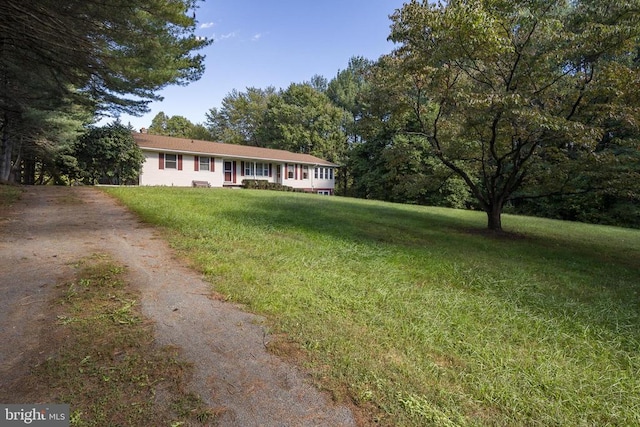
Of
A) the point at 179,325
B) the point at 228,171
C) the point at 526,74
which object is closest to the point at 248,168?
the point at 228,171

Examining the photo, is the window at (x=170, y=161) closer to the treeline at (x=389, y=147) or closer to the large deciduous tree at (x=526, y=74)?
the treeline at (x=389, y=147)

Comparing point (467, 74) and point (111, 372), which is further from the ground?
point (467, 74)

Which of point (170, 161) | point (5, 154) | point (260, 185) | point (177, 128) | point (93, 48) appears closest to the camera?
point (93, 48)

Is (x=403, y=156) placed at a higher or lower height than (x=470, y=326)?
higher

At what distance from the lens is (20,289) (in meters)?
3.17

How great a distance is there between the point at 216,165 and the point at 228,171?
109 cm

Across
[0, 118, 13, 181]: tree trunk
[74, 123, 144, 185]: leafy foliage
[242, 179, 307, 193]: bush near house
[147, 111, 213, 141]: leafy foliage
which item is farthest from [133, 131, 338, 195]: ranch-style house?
[147, 111, 213, 141]: leafy foliage

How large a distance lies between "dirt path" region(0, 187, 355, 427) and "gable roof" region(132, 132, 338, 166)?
597 inches

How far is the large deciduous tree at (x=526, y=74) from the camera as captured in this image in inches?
258

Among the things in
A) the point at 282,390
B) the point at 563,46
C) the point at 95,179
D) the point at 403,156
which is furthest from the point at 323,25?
the point at 282,390

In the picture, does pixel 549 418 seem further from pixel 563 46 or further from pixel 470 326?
pixel 563 46

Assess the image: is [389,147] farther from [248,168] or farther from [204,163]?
[204,163]

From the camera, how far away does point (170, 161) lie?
19.9 meters

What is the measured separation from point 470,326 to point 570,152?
8.23m
